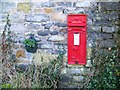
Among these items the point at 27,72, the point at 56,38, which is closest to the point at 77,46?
the point at 56,38

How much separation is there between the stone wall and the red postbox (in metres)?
0.09

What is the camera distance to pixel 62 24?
21.1 ft

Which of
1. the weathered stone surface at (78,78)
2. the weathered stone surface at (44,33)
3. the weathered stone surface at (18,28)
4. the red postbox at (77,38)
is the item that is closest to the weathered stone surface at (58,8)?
the red postbox at (77,38)

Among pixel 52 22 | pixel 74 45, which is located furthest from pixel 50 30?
pixel 74 45

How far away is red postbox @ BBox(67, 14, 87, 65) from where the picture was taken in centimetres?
630

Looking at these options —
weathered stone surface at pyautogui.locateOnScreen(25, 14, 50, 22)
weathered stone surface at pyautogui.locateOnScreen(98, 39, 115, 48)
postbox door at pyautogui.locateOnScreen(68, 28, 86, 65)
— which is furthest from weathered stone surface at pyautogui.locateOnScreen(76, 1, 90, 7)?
weathered stone surface at pyautogui.locateOnScreen(98, 39, 115, 48)

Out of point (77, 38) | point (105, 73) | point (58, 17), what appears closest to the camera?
point (105, 73)

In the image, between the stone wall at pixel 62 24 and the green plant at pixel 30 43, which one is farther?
the green plant at pixel 30 43

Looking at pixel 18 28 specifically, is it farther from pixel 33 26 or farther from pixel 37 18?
pixel 37 18

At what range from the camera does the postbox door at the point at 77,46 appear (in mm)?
6324

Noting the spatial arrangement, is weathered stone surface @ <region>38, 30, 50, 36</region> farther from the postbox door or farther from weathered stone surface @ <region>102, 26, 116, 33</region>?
weathered stone surface @ <region>102, 26, 116, 33</region>

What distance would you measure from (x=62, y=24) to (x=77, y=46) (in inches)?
21.1

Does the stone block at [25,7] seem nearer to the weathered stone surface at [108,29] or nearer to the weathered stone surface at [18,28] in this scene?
the weathered stone surface at [18,28]

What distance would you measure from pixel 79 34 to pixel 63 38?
0.35 metres
